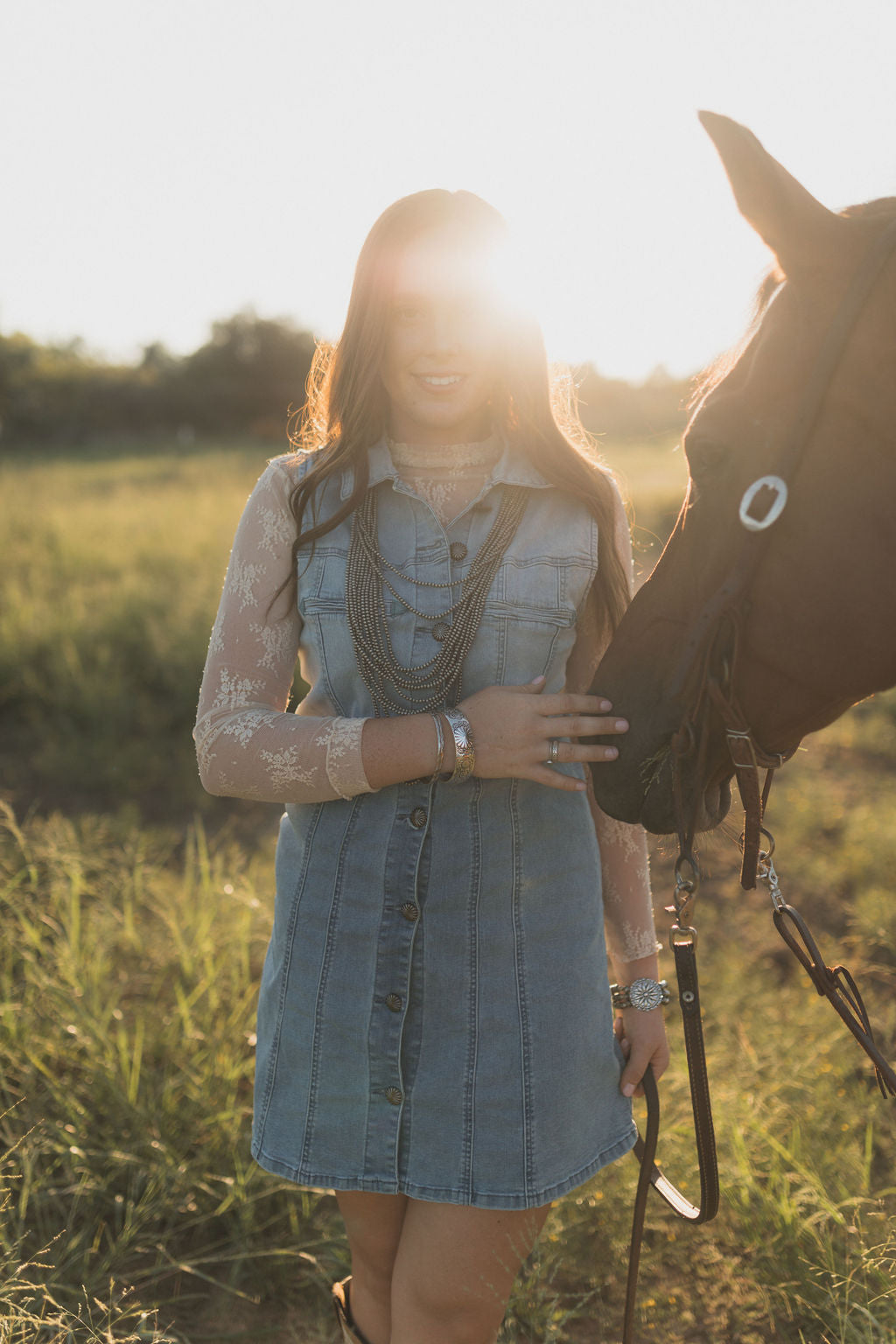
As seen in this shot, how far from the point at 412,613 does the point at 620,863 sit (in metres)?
0.63

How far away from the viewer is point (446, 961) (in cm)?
160

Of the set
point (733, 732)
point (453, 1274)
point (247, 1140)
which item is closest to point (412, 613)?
point (733, 732)

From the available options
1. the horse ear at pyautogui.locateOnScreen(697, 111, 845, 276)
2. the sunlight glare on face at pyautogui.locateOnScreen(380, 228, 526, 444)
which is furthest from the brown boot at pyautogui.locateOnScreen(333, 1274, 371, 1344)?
the horse ear at pyautogui.locateOnScreen(697, 111, 845, 276)

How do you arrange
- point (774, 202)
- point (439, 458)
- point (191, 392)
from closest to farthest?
point (774, 202) → point (439, 458) → point (191, 392)

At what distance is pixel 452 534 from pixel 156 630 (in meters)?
5.41

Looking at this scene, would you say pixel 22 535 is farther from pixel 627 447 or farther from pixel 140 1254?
pixel 627 447

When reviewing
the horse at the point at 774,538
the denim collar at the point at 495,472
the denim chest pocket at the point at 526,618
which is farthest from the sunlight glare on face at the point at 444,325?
the horse at the point at 774,538

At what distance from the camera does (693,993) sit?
5.09 ft

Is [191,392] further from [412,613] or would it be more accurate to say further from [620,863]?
[620,863]

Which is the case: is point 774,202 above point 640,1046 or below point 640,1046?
above

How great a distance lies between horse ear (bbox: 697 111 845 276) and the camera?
1.30 meters

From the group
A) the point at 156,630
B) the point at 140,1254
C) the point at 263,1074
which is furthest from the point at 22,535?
the point at 263,1074

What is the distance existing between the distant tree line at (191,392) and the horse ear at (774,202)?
90.2 ft

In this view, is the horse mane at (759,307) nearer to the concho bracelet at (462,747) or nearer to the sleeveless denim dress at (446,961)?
the sleeveless denim dress at (446,961)
